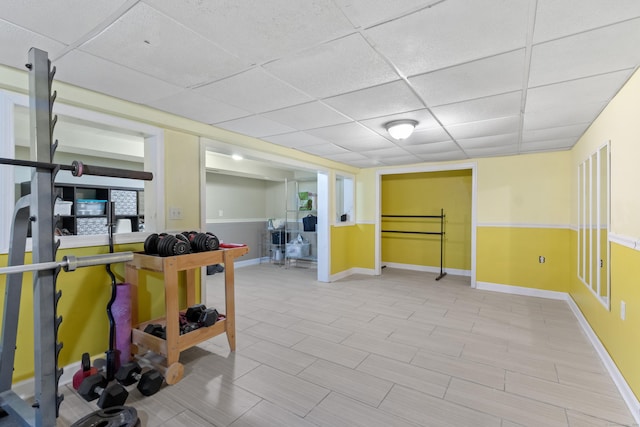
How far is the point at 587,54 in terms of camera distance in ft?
5.60

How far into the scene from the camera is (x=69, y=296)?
223cm

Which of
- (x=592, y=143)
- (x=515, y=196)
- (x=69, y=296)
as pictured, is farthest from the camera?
(x=515, y=196)

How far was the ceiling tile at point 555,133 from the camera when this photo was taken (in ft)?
10.4

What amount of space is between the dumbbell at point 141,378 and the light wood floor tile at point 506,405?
6.64 ft

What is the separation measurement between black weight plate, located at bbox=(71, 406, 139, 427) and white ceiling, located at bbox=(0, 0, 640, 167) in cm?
214

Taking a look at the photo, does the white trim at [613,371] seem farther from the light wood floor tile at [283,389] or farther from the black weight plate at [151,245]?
the black weight plate at [151,245]

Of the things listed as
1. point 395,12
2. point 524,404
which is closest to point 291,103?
point 395,12

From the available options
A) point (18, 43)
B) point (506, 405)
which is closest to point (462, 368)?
point (506, 405)

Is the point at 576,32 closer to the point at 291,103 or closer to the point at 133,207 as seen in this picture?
the point at 291,103

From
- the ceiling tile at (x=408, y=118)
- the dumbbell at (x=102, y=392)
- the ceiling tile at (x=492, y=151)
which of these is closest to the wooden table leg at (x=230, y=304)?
the dumbbell at (x=102, y=392)

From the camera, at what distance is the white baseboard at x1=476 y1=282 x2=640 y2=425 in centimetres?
191

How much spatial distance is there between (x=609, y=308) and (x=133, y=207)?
6.20 metres

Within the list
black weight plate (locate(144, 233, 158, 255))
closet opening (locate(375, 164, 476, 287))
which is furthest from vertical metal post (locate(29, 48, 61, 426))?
closet opening (locate(375, 164, 476, 287))

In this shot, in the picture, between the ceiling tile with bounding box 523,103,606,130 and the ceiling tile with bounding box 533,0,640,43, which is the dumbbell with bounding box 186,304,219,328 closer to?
the ceiling tile with bounding box 533,0,640,43
